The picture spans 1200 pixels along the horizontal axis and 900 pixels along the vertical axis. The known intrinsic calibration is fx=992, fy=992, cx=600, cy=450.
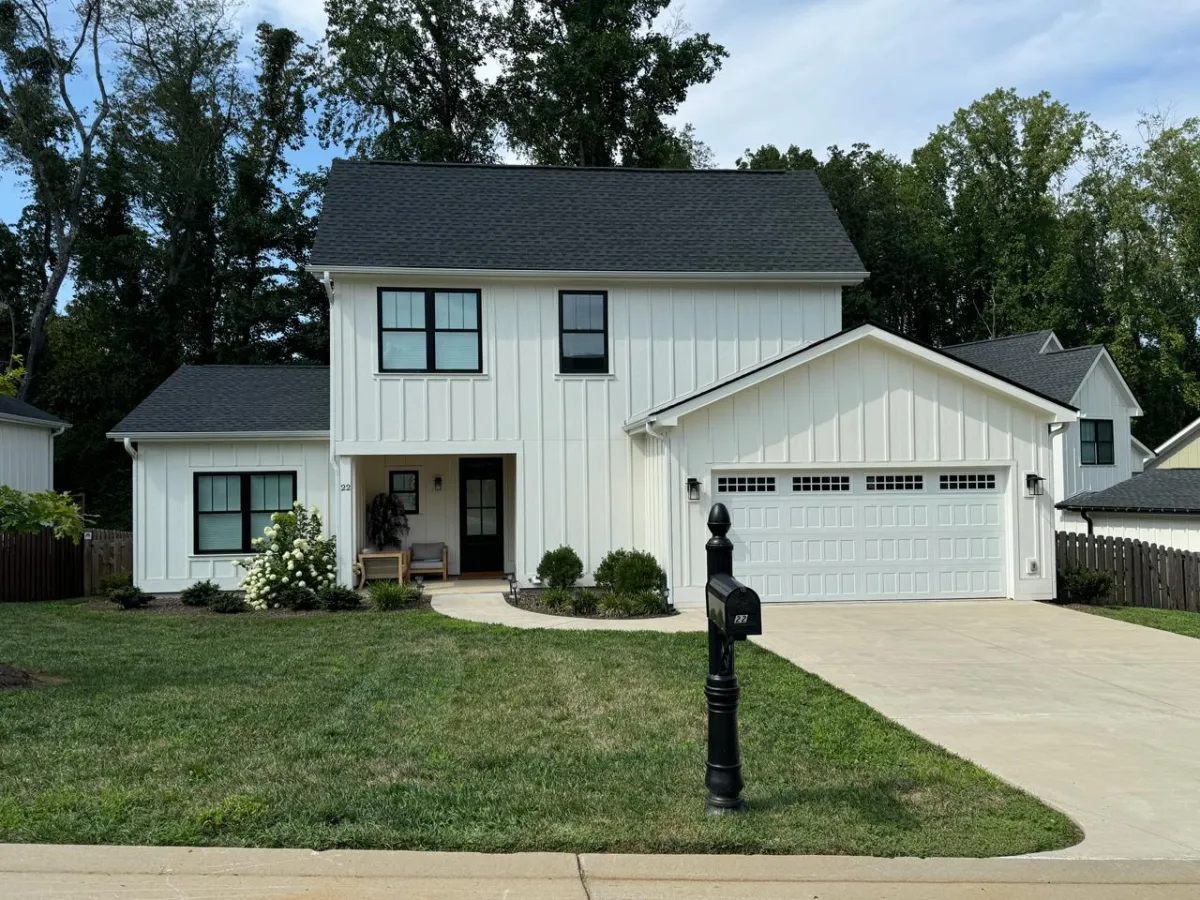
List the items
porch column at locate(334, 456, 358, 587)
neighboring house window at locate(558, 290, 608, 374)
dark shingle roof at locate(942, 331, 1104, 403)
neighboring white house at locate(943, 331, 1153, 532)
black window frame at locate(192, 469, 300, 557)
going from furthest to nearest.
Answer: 1. neighboring white house at locate(943, 331, 1153, 532)
2. dark shingle roof at locate(942, 331, 1104, 403)
3. black window frame at locate(192, 469, 300, 557)
4. neighboring house window at locate(558, 290, 608, 374)
5. porch column at locate(334, 456, 358, 587)

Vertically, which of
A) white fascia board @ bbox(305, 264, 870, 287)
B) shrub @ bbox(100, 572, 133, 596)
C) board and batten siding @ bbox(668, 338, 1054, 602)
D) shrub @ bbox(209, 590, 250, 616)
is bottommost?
shrub @ bbox(209, 590, 250, 616)

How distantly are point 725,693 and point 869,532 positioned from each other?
10.9 meters

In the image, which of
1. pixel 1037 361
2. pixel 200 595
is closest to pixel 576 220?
pixel 200 595

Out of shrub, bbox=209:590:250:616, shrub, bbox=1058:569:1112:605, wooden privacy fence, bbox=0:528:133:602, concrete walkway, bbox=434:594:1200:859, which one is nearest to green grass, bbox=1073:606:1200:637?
shrub, bbox=1058:569:1112:605

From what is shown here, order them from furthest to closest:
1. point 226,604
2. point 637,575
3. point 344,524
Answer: point 344,524 < point 226,604 < point 637,575

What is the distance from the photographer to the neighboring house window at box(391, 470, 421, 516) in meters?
19.6

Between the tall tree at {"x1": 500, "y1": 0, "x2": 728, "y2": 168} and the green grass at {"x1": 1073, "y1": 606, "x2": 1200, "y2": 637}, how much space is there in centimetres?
2448

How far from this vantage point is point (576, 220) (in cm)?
1902

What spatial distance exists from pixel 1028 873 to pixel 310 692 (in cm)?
610

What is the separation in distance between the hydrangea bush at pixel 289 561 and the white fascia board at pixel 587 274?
422 cm

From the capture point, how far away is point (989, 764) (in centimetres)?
673

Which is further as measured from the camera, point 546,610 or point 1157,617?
point 546,610

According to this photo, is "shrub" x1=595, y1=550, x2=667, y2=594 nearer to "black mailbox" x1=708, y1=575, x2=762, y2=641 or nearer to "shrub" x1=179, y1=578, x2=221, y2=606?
"shrub" x1=179, y1=578, x2=221, y2=606

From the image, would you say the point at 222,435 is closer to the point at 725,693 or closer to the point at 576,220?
the point at 576,220
